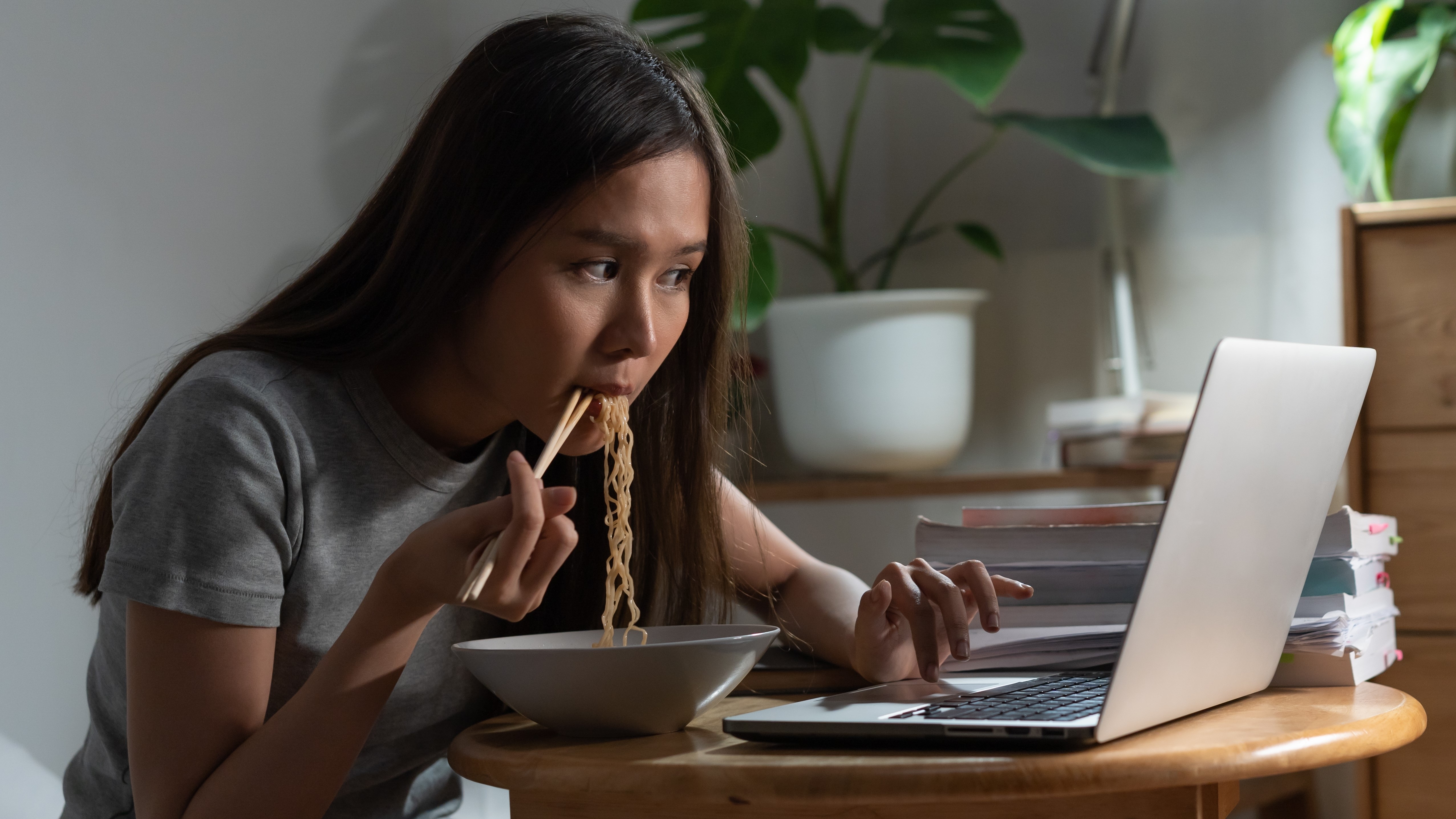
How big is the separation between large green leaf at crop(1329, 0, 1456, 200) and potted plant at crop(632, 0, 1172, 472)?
31cm

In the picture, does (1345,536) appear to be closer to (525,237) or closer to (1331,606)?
(1331,606)

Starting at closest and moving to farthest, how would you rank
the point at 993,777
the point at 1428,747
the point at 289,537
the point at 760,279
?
the point at 993,777, the point at 289,537, the point at 1428,747, the point at 760,279

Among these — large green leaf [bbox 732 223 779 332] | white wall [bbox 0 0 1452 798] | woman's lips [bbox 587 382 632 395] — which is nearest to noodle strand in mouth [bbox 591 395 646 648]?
woman's lips [bbox 587 382 632 395]

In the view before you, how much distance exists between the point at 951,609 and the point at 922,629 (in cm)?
3

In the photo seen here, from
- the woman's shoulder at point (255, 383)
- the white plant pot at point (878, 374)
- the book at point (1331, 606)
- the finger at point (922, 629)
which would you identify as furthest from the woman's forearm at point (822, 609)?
the white plant pot at point (878, 374)

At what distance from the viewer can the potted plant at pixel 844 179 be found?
2.05 metres

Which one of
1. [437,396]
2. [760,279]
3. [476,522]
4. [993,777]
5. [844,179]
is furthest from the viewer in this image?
[844,179]

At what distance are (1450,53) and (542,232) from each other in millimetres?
1935

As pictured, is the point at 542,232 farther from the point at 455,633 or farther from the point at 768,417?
the point at 768,417

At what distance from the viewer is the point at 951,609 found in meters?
0.80

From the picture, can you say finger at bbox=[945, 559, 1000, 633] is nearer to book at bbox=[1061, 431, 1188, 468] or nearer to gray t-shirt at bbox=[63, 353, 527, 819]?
gray t-shirt at bbox=[63, 353, 527, 819]

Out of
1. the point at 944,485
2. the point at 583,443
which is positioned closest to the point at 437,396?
the point at 583,443

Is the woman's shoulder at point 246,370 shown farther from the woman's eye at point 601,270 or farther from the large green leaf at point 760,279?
the large green leaf at point 760,279

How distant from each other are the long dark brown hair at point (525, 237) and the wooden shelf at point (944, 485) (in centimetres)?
105
